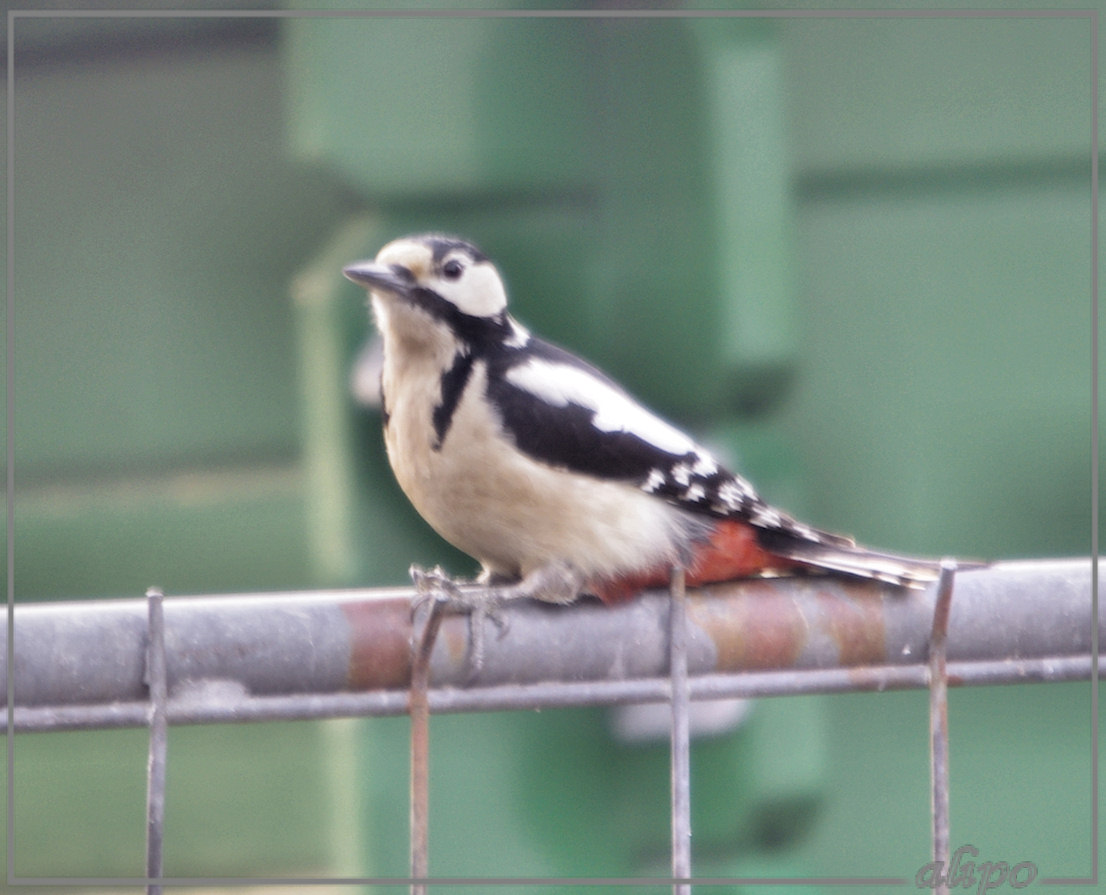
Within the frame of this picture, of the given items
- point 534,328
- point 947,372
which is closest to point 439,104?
point 534,328

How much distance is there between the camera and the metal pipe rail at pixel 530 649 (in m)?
0.53

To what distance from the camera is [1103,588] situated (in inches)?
23.5

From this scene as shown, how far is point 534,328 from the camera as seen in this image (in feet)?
3.82

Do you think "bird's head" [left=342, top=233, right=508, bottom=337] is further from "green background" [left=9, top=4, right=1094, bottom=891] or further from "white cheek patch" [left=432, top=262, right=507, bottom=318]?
"green background" [left=9, top=4, right=1094, bottom=891]

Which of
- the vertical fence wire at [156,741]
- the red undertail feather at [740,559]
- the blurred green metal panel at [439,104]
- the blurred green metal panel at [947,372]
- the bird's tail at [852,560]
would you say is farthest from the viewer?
the blurred green metal panel at [947,372]

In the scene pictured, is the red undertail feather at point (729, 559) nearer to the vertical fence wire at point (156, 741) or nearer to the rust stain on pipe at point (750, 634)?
the rust stain on pipe at point (750, 634)

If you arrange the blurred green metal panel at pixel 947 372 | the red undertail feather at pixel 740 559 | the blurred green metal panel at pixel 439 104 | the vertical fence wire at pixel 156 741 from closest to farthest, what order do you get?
the vertical fence wire at pixel 156 741 < the red undertail feather at pixel 740 559 < the blurred green metal panel at pixel 439 104 < the blurred green metal panel at pixel 947 372

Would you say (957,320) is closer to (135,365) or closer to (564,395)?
(564,395)

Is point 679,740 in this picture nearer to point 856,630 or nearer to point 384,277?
point 856,630

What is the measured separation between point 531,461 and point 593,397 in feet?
0.20

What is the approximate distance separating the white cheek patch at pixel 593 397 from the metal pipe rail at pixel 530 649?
26 cm

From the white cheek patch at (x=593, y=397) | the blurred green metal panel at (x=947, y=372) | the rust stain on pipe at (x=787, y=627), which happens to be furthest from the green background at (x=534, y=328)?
the rust stain on pipe at (x=787, y=627)

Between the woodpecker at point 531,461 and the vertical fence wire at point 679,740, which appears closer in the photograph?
the vertical fence wire at point 679,740

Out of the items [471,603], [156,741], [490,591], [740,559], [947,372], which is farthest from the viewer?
[947,372]
